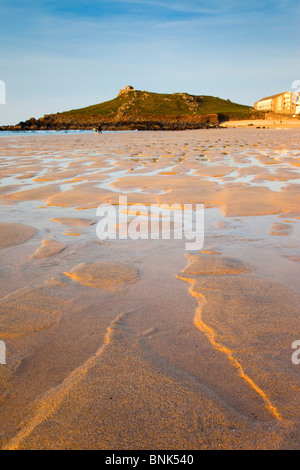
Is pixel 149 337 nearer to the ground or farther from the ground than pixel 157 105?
nearer to the ground

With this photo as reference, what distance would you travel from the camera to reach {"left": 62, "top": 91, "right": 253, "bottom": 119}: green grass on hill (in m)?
95.1

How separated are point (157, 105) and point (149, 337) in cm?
10820

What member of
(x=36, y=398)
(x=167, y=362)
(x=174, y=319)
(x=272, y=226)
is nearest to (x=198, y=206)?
(x=272, y=226)

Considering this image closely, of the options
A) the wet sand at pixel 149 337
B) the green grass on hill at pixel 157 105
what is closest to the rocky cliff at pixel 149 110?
the green grass on hill at pixel 157 105

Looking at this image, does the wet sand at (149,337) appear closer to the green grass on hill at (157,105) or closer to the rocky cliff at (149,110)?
the rocky cliff at (149,110)

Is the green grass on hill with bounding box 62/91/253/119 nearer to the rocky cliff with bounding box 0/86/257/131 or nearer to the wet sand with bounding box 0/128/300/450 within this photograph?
the rocky cliff with bounding box 0/86/257/131

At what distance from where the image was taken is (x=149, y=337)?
57.9 inches

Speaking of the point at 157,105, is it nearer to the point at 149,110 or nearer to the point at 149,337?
the point at 149,110

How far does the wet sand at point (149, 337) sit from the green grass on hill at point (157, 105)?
3689 inches

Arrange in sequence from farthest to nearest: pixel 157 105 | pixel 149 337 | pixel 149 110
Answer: pixel 157 105 < pixel 149 110 < pixel 149 337

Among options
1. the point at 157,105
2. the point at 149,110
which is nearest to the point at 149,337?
the point at 149,110

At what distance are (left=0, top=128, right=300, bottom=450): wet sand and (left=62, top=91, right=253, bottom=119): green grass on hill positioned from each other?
93.7 meters
